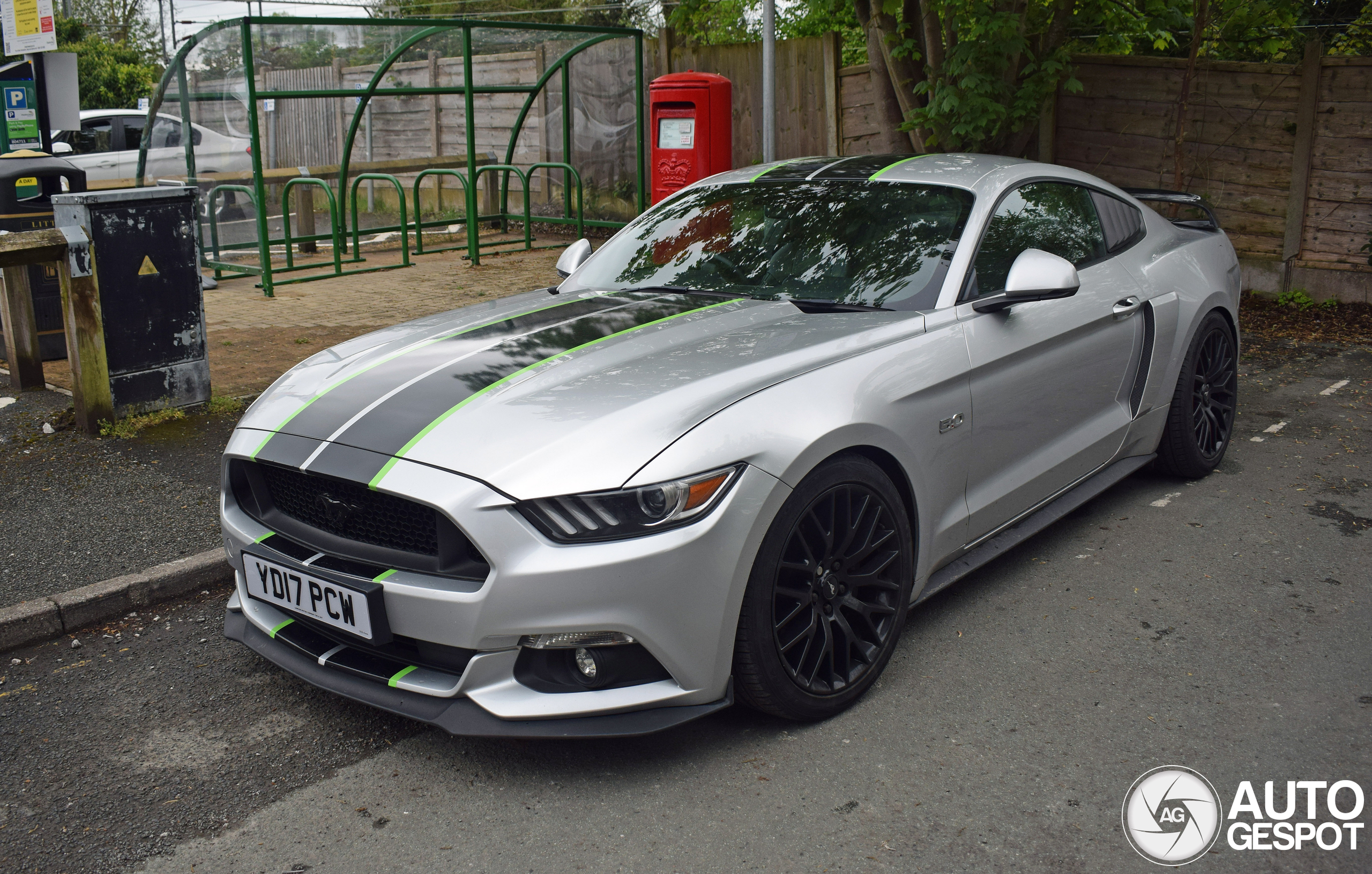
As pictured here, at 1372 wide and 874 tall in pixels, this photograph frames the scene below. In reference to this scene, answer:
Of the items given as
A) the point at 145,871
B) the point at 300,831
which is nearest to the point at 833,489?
the point at 300,831

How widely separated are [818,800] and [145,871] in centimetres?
159

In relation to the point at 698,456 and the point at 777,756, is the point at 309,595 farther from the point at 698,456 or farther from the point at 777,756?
the point at 777,756

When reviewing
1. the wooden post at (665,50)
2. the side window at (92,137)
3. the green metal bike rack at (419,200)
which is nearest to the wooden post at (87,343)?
the green metal bike rack at (419,200)

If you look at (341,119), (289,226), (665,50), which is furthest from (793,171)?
(341,119)

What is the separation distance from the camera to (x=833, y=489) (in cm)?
310

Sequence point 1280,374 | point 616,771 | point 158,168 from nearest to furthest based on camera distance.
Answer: point 616,771 < point 1280,374 < point 158,168

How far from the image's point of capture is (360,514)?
2994mm

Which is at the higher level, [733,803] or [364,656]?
[364,656]

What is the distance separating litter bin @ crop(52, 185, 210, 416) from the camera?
5711 mm

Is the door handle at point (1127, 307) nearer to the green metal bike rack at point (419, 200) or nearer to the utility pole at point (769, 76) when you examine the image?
the utility pole at point (769, 76)

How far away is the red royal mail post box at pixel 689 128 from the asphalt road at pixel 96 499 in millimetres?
5175

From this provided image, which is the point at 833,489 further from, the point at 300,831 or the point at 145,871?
the point at 145,871

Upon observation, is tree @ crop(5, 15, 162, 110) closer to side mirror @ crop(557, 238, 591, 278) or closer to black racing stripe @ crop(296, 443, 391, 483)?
side mirror @ crop(557, 238, 591, 278)

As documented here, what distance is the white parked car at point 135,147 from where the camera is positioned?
1026 centimetres
